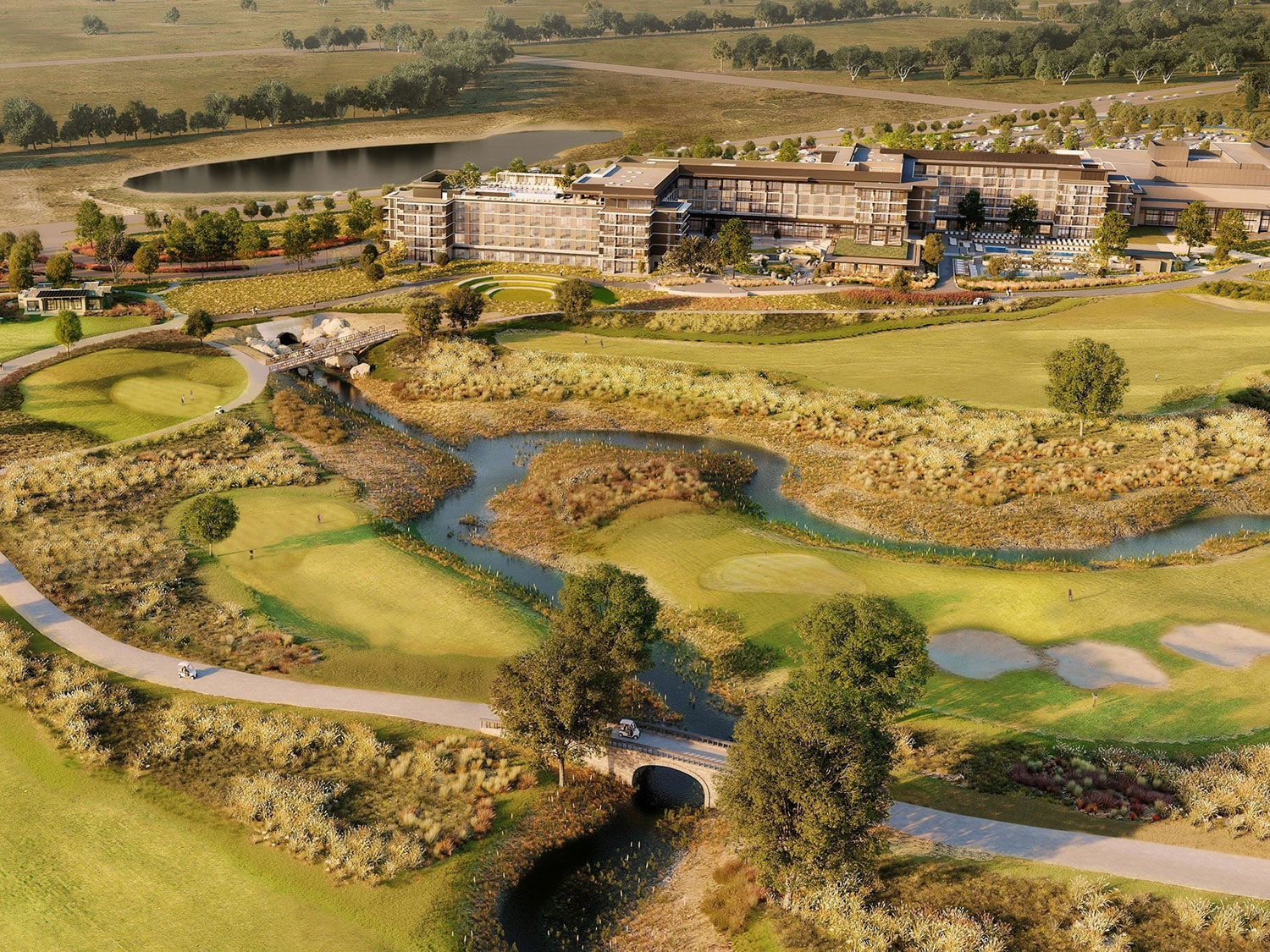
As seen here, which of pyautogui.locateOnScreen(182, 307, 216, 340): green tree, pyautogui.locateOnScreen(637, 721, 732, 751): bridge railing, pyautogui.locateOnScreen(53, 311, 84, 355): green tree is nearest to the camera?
pyautogui.locateOnScreen(637, 721, 732, 751): bridge railing

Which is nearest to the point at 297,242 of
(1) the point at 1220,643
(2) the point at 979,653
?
(2) the point at 979,653

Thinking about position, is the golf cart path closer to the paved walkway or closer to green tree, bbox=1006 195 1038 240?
the paved walkway

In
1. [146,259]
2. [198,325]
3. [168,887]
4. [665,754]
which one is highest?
[146,259]

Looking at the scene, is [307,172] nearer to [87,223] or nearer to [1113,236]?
[87,223]

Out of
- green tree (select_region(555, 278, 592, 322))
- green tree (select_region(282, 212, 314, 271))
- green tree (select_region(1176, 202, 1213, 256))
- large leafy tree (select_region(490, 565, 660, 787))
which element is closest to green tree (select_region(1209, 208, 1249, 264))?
green tree (select_region(1176, 202, 1213, 256))

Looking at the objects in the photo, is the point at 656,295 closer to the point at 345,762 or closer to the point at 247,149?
the point at 345,762

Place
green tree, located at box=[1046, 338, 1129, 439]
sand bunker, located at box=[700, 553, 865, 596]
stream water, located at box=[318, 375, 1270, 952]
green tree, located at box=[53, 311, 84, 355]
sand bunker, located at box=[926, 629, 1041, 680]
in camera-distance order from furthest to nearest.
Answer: green tree, located at box=[53, 311, 84, 355] < green tree, located at box=[1046, 338, 1129, 439] < sand bunker, located at box=[700, 553, 865, 596] < sand bunker, located at box=[926, 629, 1041, 680] < stream water, located at box=[318, 375, 1270, 952]
